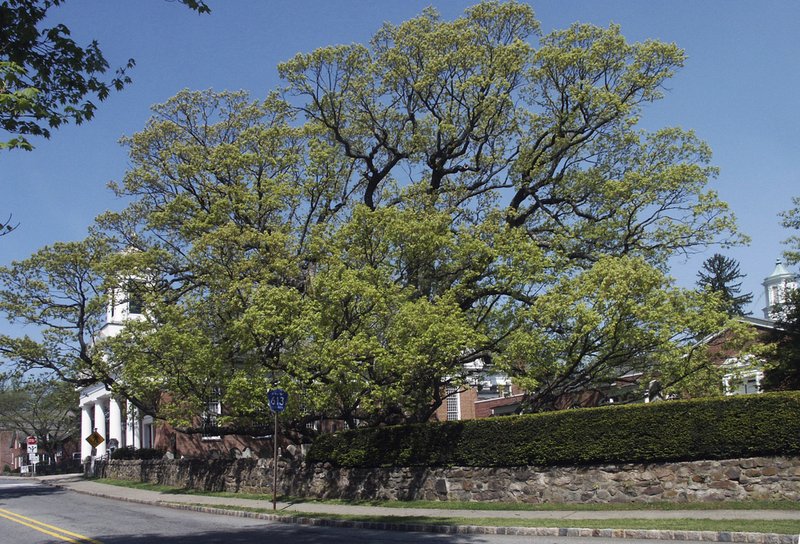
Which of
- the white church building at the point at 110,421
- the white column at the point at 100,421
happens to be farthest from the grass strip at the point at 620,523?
the white column at the point at 100,421

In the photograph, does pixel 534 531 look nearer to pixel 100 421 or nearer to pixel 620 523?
pixel 620 523

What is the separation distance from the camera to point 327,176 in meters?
29.8

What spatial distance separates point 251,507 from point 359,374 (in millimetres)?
5074

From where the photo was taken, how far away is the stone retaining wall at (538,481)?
1780 centimetres

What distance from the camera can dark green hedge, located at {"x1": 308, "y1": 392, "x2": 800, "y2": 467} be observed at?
17766 mm

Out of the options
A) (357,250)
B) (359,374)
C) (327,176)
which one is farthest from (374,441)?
(327,176)

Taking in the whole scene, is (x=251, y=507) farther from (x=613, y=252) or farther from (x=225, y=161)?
(x=613, y=252)

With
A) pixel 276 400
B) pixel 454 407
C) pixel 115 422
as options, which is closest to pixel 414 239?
pixel 276 400

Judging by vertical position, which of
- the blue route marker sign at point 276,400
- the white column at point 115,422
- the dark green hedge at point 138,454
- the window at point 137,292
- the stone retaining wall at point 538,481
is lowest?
the dark green hedge at point 138,454

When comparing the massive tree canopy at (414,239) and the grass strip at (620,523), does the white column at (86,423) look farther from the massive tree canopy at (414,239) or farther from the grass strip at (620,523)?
the grass strip at (620,523)

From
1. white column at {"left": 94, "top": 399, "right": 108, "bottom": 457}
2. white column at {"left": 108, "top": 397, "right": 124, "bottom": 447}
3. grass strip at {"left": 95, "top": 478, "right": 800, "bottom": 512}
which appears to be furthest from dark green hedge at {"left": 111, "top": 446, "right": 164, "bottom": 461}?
grass strip at {"left": 95, "top": 478, "right": 800, "bottom": 512}

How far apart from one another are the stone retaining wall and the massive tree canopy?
222 cm

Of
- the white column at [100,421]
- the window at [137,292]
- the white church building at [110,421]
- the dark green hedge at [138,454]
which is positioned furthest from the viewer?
the white column at [100,421]

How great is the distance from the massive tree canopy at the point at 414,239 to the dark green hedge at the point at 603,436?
158 cm
